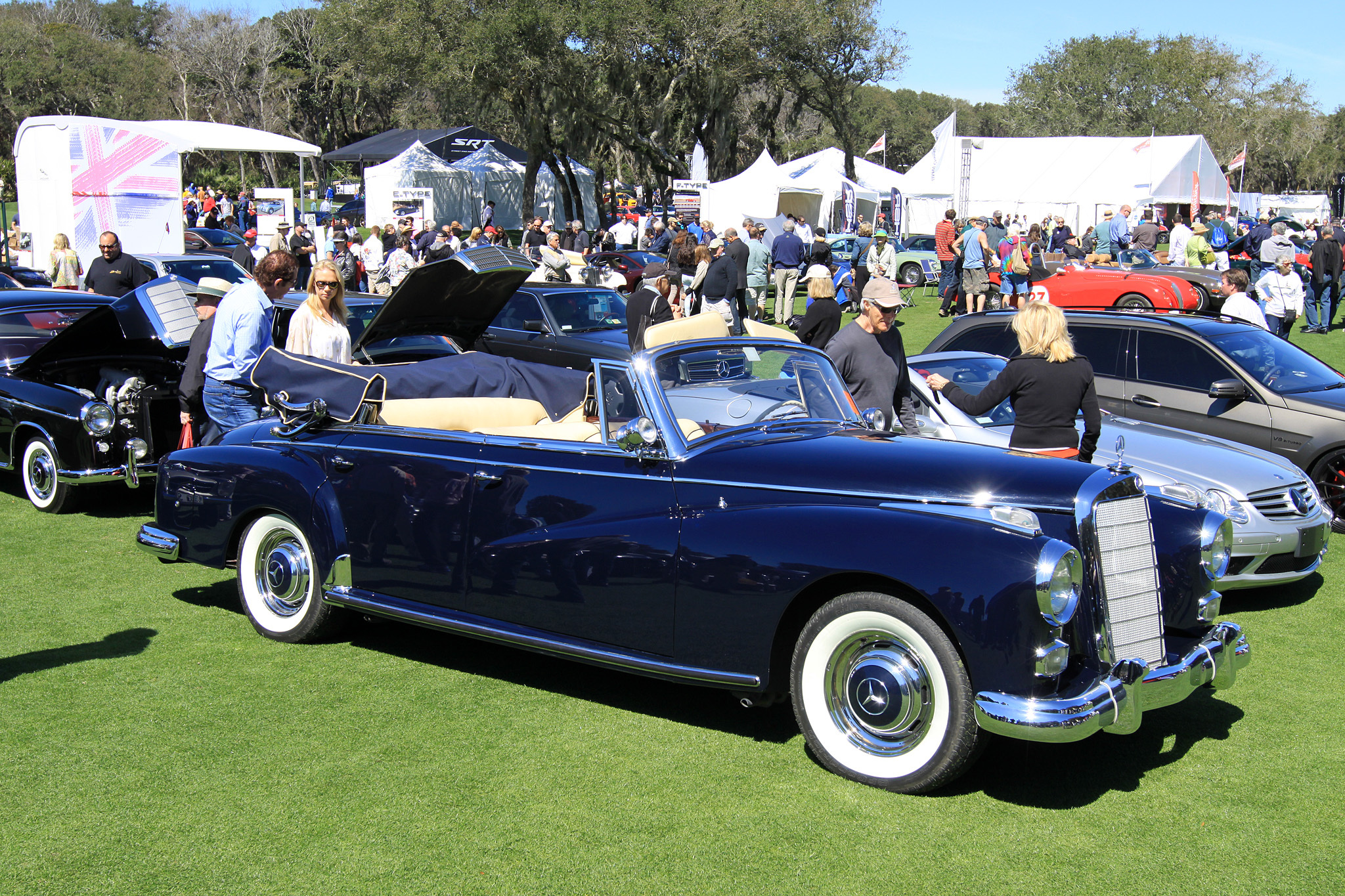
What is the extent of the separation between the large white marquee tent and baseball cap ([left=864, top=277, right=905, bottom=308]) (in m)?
30.4

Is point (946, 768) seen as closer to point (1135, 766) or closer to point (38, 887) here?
point (1135, 766)

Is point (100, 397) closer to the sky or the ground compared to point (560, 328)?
closer to the ground

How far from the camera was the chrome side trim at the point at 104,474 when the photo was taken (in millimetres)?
8109

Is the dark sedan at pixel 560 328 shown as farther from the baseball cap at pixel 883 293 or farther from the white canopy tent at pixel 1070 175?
the white canopy tent at pixel 1070 175

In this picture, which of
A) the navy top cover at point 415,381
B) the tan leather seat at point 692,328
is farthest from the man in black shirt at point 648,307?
the tan leather seat at point 692,328

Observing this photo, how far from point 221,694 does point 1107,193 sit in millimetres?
36995

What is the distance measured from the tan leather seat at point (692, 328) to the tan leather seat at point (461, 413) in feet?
3.21

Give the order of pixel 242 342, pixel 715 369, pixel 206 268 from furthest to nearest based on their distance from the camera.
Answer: pixel 206 268 → pixel 242 342 → pixel 715 369

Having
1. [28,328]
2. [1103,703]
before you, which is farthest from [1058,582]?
[28,328]

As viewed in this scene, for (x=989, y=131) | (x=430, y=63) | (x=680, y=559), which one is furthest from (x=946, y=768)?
(x=989, y=131)

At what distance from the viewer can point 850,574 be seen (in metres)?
4.03

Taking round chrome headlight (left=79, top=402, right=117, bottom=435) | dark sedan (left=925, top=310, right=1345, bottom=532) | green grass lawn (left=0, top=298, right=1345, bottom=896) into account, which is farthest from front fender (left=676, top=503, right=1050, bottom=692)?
round chrome headlight (left=79, top=402, right=117, bottom=435)

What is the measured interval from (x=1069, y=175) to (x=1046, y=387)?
113ft

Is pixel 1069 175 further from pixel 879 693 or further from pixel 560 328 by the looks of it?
pixel 879 693
